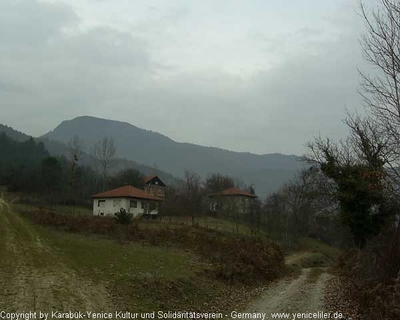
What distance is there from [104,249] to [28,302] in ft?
35.2

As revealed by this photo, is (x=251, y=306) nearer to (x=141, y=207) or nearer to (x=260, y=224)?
(x=260, y=224)

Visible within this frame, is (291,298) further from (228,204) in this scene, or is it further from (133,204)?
(228,204)

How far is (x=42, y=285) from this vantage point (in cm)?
1203

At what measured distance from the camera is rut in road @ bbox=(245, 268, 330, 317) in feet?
41.1

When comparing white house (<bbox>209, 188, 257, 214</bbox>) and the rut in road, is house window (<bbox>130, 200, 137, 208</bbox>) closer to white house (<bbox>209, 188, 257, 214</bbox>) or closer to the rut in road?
white house (<bbox>209, 188, 257, 214</bbox>)

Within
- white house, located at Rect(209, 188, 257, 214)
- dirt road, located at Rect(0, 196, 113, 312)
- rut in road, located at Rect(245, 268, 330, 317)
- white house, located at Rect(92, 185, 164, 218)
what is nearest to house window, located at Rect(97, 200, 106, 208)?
white house, located at Rect(92, 185, 164, 218)

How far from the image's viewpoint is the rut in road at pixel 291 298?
494 inches

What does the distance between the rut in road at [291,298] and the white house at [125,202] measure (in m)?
40.3

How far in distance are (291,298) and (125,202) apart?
148 feet

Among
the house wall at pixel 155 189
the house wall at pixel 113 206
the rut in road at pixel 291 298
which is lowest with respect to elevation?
the rut in road at pixel 291 298

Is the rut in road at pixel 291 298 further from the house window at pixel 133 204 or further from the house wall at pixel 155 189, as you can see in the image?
the house wall at pixel 155 189

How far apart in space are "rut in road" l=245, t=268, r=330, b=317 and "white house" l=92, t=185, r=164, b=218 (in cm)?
4034

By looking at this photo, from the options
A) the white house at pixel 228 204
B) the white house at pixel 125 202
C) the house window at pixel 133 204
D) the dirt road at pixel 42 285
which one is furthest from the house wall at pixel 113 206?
the dirt road at pixel 42 285

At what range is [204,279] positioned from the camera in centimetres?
1644
